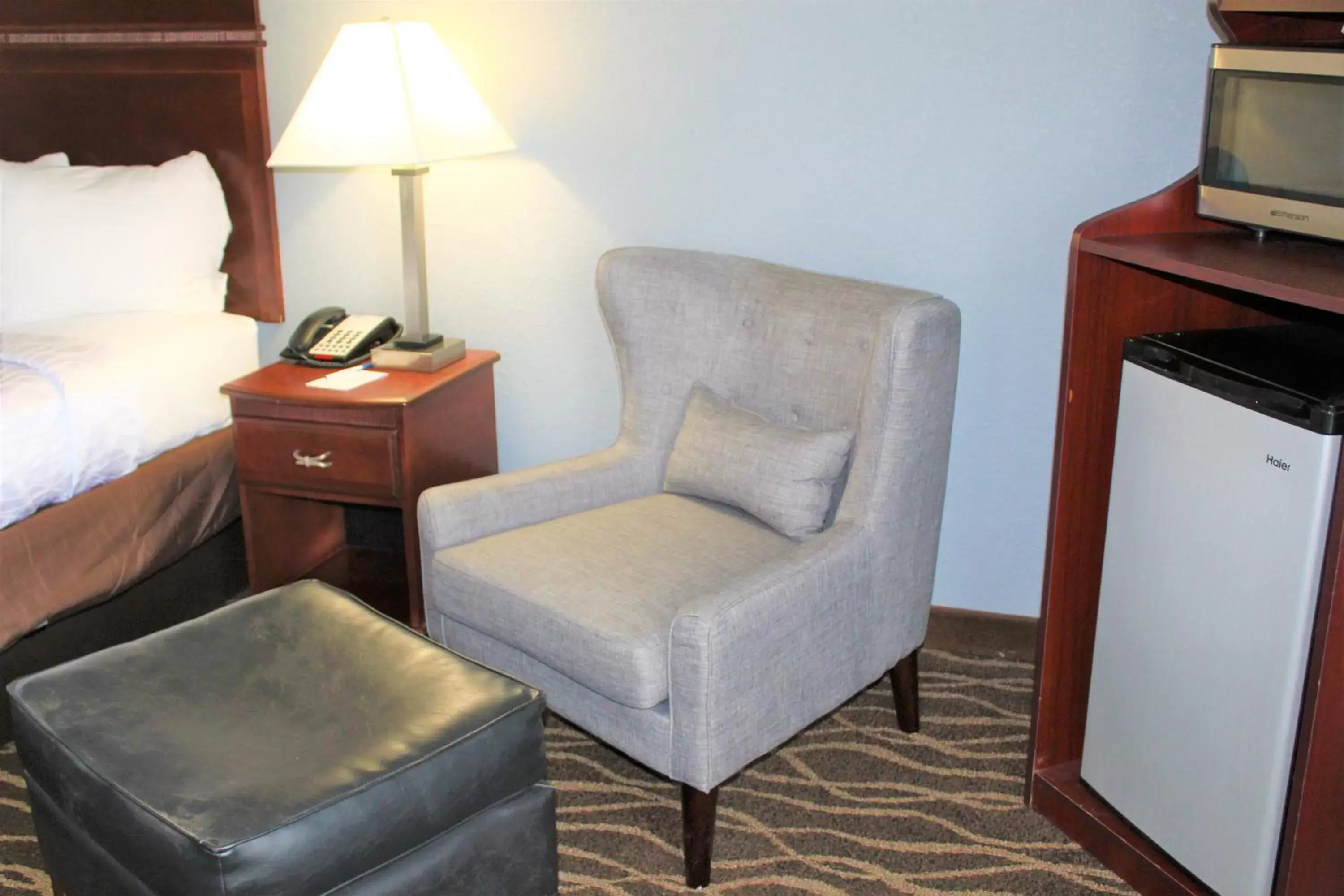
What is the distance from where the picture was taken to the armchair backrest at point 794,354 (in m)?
2.39

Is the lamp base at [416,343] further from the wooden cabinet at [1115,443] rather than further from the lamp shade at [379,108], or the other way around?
the wooden cabinet at [1115,443]

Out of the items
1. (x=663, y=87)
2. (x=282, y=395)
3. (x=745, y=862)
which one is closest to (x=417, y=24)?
→ (x=663, y=87)

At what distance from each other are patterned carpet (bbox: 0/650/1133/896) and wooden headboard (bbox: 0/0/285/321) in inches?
55.3

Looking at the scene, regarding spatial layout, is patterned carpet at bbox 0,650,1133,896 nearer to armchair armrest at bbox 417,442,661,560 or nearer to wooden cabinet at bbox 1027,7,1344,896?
wooden cabinet at bbox 1027,7,1344,896

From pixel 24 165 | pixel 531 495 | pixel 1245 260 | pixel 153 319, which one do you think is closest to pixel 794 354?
pixel 531 495

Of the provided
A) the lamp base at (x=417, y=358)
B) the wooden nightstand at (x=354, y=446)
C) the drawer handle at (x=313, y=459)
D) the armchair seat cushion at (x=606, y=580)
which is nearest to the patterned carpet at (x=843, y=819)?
the armchair seat cushion at (x=606, y=580)

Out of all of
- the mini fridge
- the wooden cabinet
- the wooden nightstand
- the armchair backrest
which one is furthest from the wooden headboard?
the mini fridge

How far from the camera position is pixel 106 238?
3.14m

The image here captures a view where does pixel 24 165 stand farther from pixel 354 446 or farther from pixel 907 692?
pixel 907 692

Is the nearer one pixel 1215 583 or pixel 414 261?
pixel 1215 583

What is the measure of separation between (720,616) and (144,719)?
2.92ft

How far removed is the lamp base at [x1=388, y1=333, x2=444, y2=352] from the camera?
300 centimetres

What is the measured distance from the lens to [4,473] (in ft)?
8.35

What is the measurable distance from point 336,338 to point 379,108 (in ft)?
2.02
